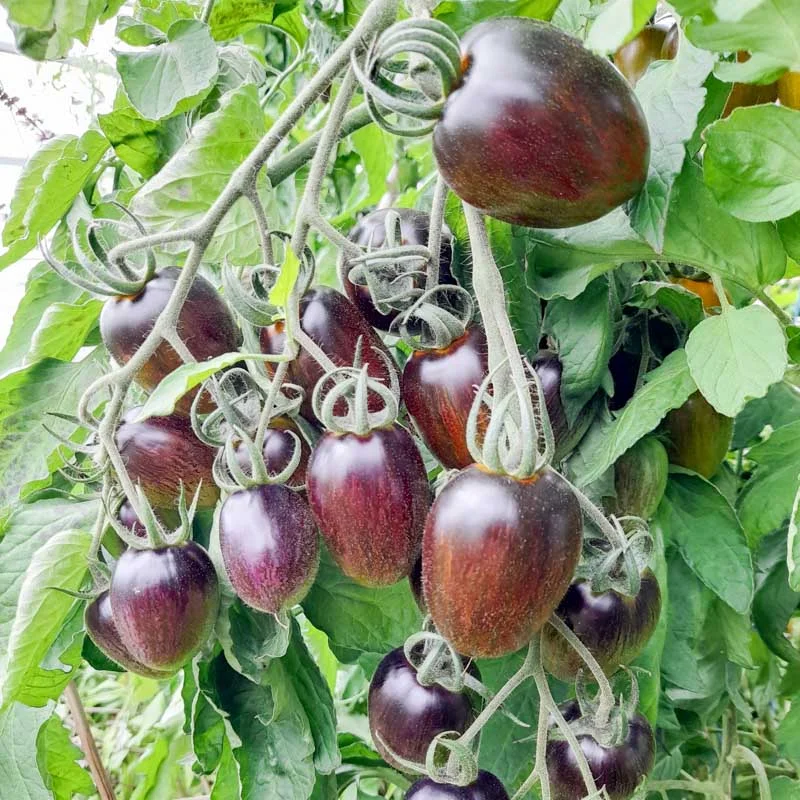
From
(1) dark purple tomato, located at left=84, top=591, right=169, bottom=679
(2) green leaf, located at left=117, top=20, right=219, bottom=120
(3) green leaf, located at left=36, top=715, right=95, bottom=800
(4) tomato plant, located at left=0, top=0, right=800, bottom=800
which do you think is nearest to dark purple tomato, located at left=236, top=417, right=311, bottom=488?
(4) tomato plant, located at left=0, top=0, right=800, bottom=800

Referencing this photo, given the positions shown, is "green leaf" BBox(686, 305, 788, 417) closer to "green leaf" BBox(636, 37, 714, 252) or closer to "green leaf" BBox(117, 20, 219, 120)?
"green leaf" BBox(636, 37, 714, 252)

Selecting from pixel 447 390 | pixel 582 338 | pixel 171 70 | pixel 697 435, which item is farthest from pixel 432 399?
pixel 171 70

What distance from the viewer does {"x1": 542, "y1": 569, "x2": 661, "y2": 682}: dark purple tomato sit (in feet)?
1.43

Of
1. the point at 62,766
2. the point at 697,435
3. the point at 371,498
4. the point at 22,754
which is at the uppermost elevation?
the point at 371,498

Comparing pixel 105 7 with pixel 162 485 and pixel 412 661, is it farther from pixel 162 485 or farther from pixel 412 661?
pixel 412 661

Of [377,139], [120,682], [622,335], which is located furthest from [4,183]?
[622,335]

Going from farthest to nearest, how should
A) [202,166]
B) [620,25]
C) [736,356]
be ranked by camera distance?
[202,166], [736,356], [620,25]

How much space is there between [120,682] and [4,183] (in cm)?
→ 156

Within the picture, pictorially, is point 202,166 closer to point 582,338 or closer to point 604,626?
point 582,338

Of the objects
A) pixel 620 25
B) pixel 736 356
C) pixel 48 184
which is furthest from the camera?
pixel 48 184

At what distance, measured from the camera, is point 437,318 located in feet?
1.35

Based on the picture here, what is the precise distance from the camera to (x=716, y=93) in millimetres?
430

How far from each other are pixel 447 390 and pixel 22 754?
0.42 metres

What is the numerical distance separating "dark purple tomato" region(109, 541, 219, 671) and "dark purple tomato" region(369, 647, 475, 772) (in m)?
0.12
